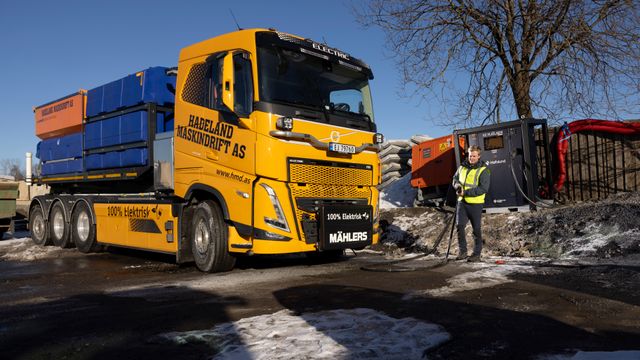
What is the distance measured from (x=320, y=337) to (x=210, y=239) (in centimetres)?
418

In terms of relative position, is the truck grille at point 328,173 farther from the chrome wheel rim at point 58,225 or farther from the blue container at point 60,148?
the chrome wheel rim at point 58,225

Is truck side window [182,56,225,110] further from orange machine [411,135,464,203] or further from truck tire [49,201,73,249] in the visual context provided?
orange machine [411,135,464,203]

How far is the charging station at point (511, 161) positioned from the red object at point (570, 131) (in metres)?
0.70

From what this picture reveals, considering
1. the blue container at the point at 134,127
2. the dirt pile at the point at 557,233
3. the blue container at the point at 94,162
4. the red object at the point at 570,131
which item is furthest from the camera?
the red object at the point at 570,131

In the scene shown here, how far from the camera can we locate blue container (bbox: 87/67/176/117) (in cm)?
902

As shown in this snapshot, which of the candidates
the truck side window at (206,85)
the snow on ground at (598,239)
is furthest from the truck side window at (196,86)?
the snow on ground at (598,239)

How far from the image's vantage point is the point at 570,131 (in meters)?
12.6

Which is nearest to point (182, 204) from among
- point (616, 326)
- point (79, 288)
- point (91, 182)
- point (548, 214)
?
point (79, 288)

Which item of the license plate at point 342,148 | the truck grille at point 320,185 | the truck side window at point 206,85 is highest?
the truck side window at point 206,85

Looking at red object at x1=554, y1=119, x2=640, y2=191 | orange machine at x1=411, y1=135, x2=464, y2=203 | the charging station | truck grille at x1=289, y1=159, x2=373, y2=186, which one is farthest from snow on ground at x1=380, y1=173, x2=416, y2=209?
truck grille at x1=289, y1=159, x2=373, y2=186

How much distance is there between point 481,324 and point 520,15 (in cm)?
1258

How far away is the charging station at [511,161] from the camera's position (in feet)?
36.5

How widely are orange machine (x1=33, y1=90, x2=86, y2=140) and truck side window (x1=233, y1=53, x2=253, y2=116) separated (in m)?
5.48

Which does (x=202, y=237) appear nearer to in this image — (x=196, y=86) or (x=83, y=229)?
(x=196, y=86)
